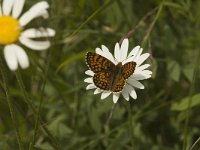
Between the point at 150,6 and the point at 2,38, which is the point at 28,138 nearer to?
the point at 2,38

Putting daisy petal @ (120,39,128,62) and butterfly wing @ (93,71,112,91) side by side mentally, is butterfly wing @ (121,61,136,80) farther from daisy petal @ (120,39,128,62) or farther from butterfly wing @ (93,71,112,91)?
daisy petal @ (120,39,128,62)

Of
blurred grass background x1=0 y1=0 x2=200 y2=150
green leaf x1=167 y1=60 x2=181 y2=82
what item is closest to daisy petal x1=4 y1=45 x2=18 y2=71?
blurred grass background x1=0 y1=0 x2=200 y2=150

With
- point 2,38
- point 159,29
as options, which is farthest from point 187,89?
point 2,38

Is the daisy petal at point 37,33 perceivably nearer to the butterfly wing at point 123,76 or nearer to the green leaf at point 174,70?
the butterfly wing at point 123,76

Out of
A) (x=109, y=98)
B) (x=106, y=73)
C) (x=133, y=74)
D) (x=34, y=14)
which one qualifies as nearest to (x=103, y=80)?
(x=106, y=73)

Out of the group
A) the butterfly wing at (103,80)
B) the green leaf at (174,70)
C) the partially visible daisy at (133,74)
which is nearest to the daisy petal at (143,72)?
the partially visible daisy at (133,74)
